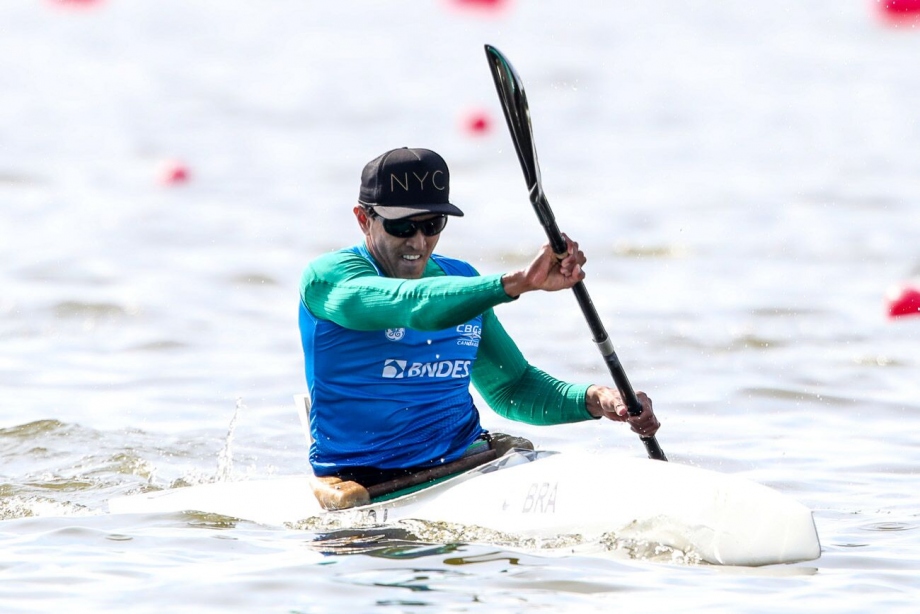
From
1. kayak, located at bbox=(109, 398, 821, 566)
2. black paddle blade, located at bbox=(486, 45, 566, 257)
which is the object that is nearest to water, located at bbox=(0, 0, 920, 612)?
kayak, located at bbox=(109, 398, 821, 566)

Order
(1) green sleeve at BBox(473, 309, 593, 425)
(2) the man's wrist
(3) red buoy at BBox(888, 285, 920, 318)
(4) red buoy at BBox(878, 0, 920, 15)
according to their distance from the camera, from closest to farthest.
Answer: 1. (2) the man's wrist
2. (1) green sleeve at BBox(473, 309, 593, 425)
3. (3) red buoy at BBox(888, 285, 920, 318)
4. (4) red buoy at BBox(878, 0, 920, 15)

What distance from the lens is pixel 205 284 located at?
13.9 metres

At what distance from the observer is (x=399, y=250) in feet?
18.7

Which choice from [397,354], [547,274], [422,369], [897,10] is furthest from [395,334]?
[897,10]

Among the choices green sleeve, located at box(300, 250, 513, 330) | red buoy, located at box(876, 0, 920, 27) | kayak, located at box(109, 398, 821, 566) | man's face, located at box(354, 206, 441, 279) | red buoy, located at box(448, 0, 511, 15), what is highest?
red buoy, located at box(448, 0, 511, 15)

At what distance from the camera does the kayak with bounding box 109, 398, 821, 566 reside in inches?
209

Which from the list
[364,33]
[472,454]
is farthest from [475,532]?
[364,33]

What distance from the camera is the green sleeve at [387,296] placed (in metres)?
5.07

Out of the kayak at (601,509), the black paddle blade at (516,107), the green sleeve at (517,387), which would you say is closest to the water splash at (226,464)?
the kayak at (601,509)

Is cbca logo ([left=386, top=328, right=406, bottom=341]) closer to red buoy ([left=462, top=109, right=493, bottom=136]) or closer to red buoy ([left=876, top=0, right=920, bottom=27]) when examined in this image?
red buoy ([left=462, top=109, right=493, bottom=136])

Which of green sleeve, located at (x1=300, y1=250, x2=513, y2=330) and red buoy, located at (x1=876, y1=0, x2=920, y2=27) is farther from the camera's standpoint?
red buoy, located at (x1=876, y1=0, x2=920, y2=27)

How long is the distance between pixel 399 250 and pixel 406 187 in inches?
9.7

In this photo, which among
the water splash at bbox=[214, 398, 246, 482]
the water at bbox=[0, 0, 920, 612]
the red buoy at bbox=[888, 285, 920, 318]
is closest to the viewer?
the water at bbox=[0, 0, 920, 612]

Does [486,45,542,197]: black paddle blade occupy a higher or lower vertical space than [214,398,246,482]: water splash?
higher
